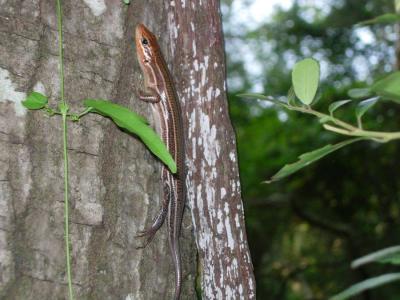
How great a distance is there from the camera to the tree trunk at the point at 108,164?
129cm

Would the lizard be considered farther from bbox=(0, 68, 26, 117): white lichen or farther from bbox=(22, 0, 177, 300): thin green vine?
bbox=(0, 68, 26, 117): white lichen

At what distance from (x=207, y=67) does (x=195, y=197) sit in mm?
375

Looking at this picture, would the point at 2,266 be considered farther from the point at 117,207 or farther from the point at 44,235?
the point at 117,207

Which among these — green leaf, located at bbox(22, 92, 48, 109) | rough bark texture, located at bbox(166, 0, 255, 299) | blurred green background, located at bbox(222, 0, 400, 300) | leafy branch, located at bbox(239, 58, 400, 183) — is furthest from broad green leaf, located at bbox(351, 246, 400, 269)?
blurred green background, located at bbox(222, 0, 400, 300)

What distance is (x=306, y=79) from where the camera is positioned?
2.83 ft

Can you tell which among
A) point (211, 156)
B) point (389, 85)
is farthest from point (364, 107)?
point (211, 156)

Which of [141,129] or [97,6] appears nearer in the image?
[141,129]

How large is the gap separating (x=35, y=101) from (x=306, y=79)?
72 centimetres

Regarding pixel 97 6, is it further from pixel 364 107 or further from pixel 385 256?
pixel 385 256

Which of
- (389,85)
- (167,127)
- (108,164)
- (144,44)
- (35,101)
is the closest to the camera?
(389,85)

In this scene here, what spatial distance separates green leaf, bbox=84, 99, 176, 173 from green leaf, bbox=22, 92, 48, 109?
14cm

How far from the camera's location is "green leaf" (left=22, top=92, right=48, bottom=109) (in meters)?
1.30

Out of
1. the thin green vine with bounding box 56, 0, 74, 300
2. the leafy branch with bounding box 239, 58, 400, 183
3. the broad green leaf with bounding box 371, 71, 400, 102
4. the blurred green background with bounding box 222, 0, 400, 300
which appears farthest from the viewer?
the blurred green background with bounding box 222, 0, 400, 300

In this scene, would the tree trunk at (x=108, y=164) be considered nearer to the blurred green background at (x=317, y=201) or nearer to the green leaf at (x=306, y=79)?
the green leaf at (x=306, y=79)
